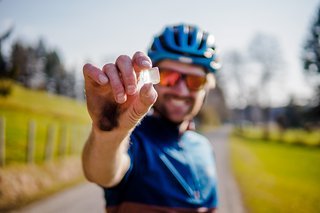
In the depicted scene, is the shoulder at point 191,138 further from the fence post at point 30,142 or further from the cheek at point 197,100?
the fence post at point 30,142

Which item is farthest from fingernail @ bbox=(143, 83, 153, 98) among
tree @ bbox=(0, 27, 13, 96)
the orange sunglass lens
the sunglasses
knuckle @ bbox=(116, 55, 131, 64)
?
tree @ bbox=(0, 27, 13, 96)

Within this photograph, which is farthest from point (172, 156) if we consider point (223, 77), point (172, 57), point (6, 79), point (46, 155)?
point (223, 77)

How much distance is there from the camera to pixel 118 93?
88 cm

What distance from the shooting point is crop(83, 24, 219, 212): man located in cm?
93

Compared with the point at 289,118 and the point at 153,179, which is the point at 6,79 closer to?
the point at 153,179

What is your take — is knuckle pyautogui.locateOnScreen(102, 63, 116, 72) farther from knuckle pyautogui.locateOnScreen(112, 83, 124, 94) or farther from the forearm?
the forearm

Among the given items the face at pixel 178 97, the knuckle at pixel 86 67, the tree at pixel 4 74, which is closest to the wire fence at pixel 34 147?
the tree at pixel 4 74

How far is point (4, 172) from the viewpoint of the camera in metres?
6.64

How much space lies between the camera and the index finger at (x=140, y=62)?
0.87 meters

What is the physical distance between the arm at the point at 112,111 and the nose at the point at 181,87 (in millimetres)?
746

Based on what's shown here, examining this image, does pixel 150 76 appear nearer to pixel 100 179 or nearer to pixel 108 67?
pixel 108 67

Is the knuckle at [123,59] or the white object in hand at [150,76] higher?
the knuckle at [123,59]

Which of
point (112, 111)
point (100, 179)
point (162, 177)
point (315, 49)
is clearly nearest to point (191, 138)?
point (162, 177)

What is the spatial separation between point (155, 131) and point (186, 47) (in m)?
0.75
